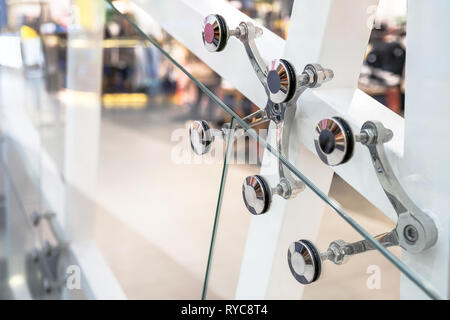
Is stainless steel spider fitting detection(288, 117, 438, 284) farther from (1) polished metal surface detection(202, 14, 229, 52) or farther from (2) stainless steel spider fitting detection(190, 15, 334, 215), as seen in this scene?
(1) polished metal surface detection(202, 14, 229, 52)

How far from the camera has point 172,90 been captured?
22.2ft

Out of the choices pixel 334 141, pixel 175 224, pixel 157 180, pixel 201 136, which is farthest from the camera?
pixel 157 180

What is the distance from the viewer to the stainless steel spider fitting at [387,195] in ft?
1.88

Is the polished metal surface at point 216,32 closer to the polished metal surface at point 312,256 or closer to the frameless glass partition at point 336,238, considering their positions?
the frameless glass partition at point 336,238

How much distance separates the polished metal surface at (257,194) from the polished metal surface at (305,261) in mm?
69

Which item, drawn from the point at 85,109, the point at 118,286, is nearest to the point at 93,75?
the point at 85,109

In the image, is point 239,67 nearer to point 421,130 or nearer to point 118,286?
point 421,130

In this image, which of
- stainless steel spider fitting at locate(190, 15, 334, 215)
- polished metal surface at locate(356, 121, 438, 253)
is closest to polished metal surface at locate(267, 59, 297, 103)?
stainless steel spider fitting at locate(190, 15, 334, 215)

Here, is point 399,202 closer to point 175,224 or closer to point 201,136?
point 201,136

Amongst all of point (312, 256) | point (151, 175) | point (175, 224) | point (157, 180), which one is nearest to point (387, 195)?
point (312, 256)

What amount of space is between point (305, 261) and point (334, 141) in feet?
0.46

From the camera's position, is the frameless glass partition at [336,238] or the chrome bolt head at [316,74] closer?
the frameless glass partition at [336,238]

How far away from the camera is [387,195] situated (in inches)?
24.4

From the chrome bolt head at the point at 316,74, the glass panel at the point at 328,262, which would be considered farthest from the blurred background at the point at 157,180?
the chrome bolt head at the point at 316,74
